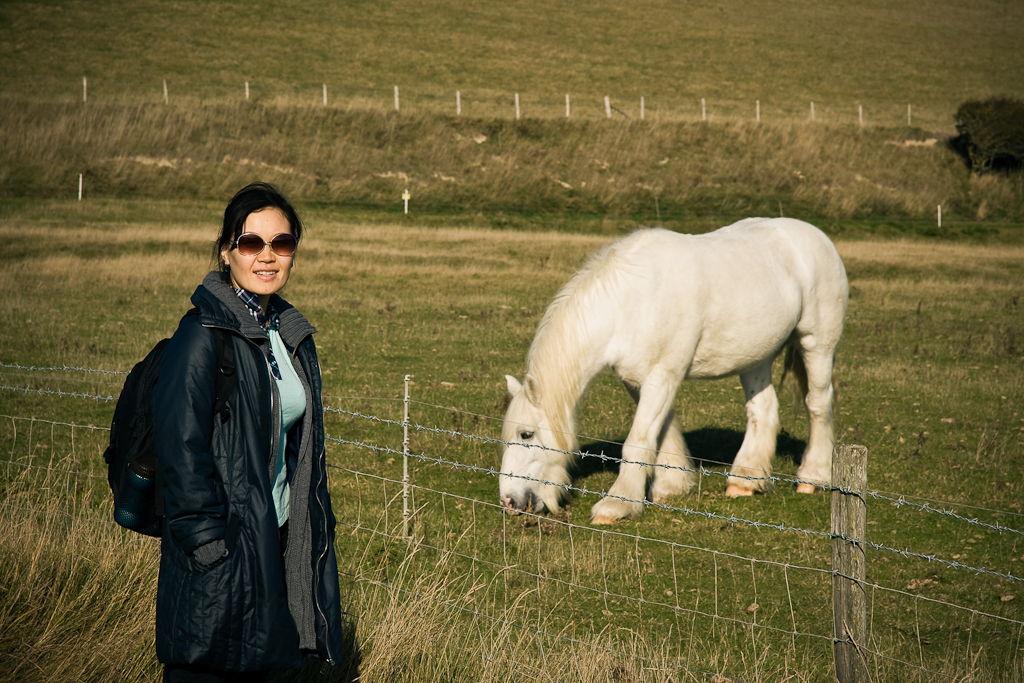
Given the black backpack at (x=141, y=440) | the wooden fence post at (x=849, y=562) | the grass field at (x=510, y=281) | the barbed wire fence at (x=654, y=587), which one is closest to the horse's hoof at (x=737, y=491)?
the grass field at (x=510, y=281)

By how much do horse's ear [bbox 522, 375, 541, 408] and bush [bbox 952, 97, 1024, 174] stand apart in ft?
106

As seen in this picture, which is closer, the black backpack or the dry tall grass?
the black backpack

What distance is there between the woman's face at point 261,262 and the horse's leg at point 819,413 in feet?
20.0

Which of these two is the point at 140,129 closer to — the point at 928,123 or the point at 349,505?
the point at 349,505

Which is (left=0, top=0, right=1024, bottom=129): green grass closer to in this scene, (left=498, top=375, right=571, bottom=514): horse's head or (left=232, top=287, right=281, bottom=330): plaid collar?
(left=498, top=375, right=571, bottom=514): horse's head

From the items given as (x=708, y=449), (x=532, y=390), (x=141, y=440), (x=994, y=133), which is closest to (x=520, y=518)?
(x=532, y=390)

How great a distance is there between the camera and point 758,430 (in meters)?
7.55

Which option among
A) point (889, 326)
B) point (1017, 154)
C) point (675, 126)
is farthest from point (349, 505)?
point (1017, 154)

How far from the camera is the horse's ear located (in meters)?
6.09

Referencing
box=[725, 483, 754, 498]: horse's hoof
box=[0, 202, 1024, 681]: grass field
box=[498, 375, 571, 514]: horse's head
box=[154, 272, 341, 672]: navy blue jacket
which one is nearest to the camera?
box=[154, 272, 341, 672]: navy blue jacket

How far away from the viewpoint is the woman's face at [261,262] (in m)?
2.81

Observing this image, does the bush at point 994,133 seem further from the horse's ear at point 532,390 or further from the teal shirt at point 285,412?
the teal shirt at point 285,412

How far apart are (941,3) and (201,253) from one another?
58649 millimetres

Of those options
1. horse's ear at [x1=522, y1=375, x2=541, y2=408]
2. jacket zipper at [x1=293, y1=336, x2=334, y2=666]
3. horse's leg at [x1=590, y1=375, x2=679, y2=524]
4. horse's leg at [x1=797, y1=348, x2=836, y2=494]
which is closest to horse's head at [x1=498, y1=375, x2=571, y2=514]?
horse's ear at [x1=522, y1=375, x2=541, y2=408]
